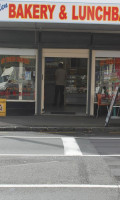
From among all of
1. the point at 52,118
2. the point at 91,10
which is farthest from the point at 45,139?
the point at 91,10

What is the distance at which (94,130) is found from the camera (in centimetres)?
1102

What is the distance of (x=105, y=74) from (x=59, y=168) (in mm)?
8288

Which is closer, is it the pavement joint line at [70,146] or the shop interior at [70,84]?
the pavement joint line at [70,146]

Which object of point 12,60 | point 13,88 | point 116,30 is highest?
point 116,30

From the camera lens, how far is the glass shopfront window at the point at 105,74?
13.8 meters

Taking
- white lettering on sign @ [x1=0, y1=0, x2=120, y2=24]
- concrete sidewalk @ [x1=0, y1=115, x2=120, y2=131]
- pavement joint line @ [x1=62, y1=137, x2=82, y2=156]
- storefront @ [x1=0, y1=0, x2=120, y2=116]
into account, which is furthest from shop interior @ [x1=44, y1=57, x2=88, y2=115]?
pavement joint line @ [x1=62, y1=137, x2=82, y2=156]

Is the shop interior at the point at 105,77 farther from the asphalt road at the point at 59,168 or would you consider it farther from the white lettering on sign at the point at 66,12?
the asphalt road at the point at 59,168

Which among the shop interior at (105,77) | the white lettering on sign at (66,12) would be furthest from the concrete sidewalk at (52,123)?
the white lettering on sign at (66,12)

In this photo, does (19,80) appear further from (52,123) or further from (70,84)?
(52,123)

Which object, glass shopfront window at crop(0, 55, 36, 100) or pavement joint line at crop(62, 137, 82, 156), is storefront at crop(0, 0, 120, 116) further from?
pavement joint line at crop(62, 137, 82, 156)

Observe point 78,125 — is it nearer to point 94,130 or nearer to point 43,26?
point 94,130

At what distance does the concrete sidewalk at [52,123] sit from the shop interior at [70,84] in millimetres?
1337

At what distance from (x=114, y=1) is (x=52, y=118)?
492 centimetres

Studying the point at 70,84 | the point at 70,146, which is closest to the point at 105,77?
the point at 70,84
